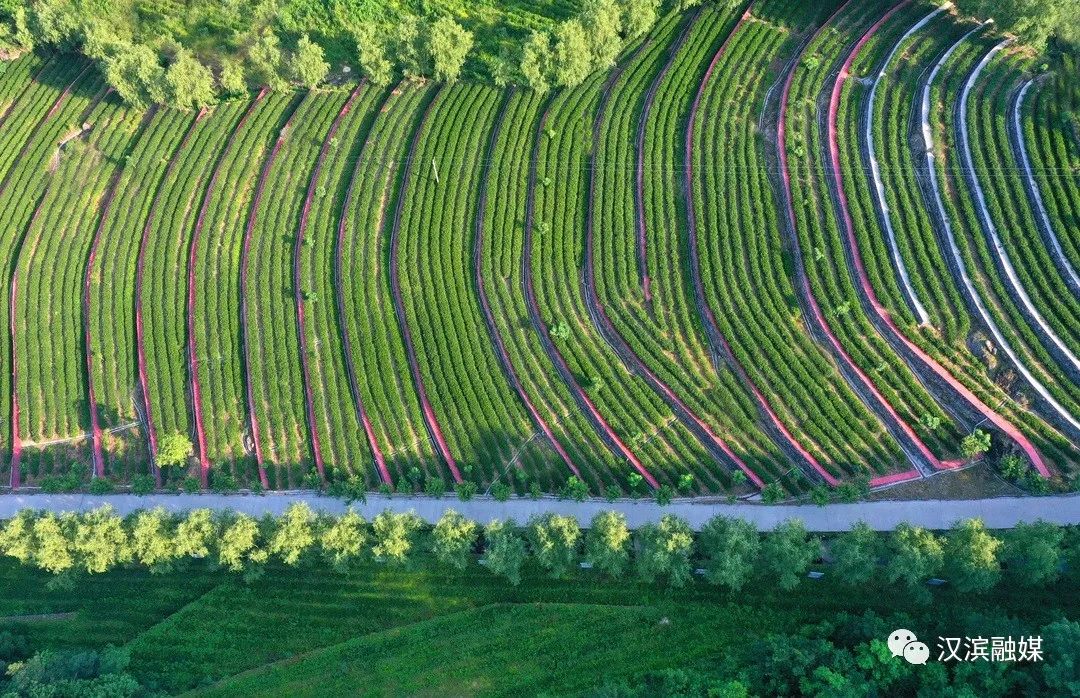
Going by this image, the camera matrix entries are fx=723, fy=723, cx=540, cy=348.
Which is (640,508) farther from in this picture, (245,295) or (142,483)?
(142,483)

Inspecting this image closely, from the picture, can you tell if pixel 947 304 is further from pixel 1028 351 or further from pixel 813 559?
pixel 813 559

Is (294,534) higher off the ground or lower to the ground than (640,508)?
higher

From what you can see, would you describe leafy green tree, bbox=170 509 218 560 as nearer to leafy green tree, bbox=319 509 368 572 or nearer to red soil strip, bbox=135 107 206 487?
leafy green tree, bbox=319 509 368 572

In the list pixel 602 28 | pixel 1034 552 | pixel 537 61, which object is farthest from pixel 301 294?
pixel 1034 552

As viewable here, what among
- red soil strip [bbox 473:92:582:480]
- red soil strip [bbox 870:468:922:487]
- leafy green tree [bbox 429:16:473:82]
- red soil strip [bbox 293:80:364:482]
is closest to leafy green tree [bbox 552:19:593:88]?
red soil strip [bbox 473:92:582:480]

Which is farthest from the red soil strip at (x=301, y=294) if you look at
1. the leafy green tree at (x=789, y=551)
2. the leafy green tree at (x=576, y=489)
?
the leafy green tree at (x=789, y=551)

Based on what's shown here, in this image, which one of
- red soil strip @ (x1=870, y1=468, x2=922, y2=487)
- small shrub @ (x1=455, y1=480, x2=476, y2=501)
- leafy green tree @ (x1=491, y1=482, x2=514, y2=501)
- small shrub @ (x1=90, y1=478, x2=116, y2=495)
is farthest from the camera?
small shrub @ (x1=90, y1=478, x2=116, y2=495)

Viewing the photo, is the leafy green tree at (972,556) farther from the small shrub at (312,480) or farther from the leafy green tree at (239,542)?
the leafy green tree at (239,542)
